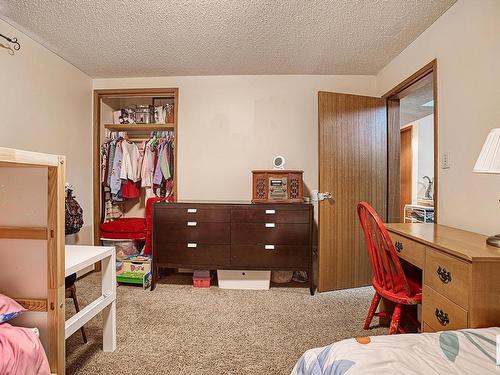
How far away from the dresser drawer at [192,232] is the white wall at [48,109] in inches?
46.2

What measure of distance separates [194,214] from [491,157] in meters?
2.27

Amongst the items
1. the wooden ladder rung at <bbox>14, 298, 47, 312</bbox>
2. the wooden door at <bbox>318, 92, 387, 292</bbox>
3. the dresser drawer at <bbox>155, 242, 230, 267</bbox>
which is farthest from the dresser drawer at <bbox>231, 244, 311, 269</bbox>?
the wooden ladder rung at <bbox>14, 298, 47, 312</bbox>

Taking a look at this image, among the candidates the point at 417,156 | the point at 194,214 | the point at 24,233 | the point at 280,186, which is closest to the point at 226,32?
the point at 280,186

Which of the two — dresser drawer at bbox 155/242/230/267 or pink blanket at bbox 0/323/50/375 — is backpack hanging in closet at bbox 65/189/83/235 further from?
pink blanket at bbox 0/323/50/375

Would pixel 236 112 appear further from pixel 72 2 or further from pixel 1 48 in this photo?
pixel 1 48

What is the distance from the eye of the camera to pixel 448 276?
124cm

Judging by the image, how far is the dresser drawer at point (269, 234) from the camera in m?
2.67

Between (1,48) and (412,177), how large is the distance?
576 centimetres

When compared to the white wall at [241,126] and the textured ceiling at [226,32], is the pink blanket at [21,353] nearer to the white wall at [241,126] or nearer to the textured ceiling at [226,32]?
the textured ceiling at [226,32]

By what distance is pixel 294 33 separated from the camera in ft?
7.64

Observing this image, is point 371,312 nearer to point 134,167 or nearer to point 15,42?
point 134,167

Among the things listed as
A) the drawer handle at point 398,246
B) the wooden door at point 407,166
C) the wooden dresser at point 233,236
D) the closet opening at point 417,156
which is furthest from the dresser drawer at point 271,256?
the wooden door at point 407,166

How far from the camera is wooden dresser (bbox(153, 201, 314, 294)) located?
2672 mm

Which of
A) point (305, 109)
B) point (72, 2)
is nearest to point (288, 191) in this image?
point (305, 109)
